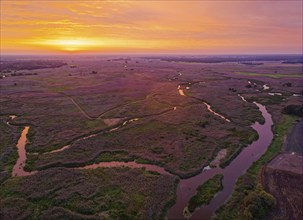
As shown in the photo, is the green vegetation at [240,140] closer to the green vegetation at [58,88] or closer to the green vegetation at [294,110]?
the green vegetation at [294,110]

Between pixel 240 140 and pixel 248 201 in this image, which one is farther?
pixel 240 140

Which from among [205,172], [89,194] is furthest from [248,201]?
[89,194]

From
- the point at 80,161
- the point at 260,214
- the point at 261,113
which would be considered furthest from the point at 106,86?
the point at 260,214

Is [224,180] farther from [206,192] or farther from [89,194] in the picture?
[89,194]

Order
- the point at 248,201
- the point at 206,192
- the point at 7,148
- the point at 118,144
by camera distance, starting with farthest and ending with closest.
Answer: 1. the point at 118,144
2. the point at 7,148
3. the point at 206,192
4. the point at 248,201

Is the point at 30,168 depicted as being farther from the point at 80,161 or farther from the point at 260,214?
the point at 260,214

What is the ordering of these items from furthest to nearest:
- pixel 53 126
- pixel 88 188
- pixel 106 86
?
pixel 106 86
pixel 53 126
pixel 88 188

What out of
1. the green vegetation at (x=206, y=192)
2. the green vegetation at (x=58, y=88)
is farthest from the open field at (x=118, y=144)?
the green vegetation at (x=58, y=88)

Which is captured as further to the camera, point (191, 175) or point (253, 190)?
point (191, 175)
